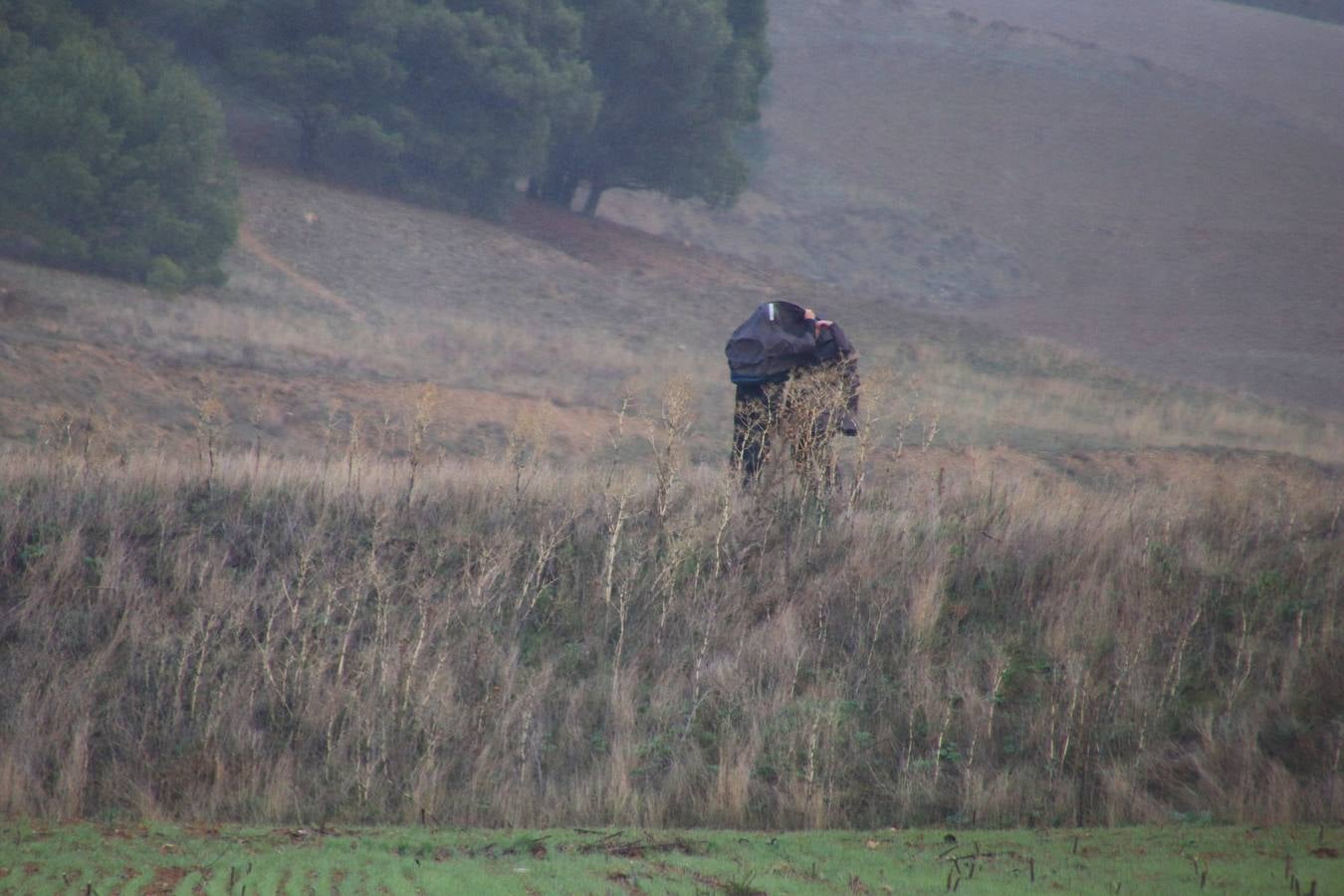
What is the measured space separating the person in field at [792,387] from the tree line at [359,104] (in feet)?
61.4

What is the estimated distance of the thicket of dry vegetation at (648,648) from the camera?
6.04 metres

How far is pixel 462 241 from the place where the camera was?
34.0 metres

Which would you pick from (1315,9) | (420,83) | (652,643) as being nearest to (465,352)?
(420,83)

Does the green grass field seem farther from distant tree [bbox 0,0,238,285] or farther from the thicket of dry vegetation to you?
distant tree [bbox 0,0,238,285]

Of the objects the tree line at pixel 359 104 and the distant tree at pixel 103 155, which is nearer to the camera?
the distant tree at pixel 103 155

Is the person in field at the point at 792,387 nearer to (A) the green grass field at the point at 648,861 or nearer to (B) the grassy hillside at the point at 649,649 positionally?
(B) the grassy hillside at the point at 649,649

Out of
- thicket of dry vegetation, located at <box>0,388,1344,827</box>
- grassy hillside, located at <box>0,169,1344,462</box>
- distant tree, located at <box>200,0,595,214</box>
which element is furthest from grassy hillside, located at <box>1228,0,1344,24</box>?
thicket of dry vegetation, located at <box>0,388,1344,827</box>

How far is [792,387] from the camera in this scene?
9297mm

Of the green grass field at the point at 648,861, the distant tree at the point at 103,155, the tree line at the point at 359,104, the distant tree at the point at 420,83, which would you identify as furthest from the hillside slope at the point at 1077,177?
the green grass field at the point at 648,861

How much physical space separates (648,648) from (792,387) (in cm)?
257

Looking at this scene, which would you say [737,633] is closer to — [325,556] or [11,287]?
[325,556]

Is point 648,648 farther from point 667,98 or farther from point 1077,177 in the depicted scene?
point 1077,177

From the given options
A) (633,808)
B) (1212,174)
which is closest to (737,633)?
(633,808)

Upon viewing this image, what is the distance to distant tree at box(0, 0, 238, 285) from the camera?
23312 mm
